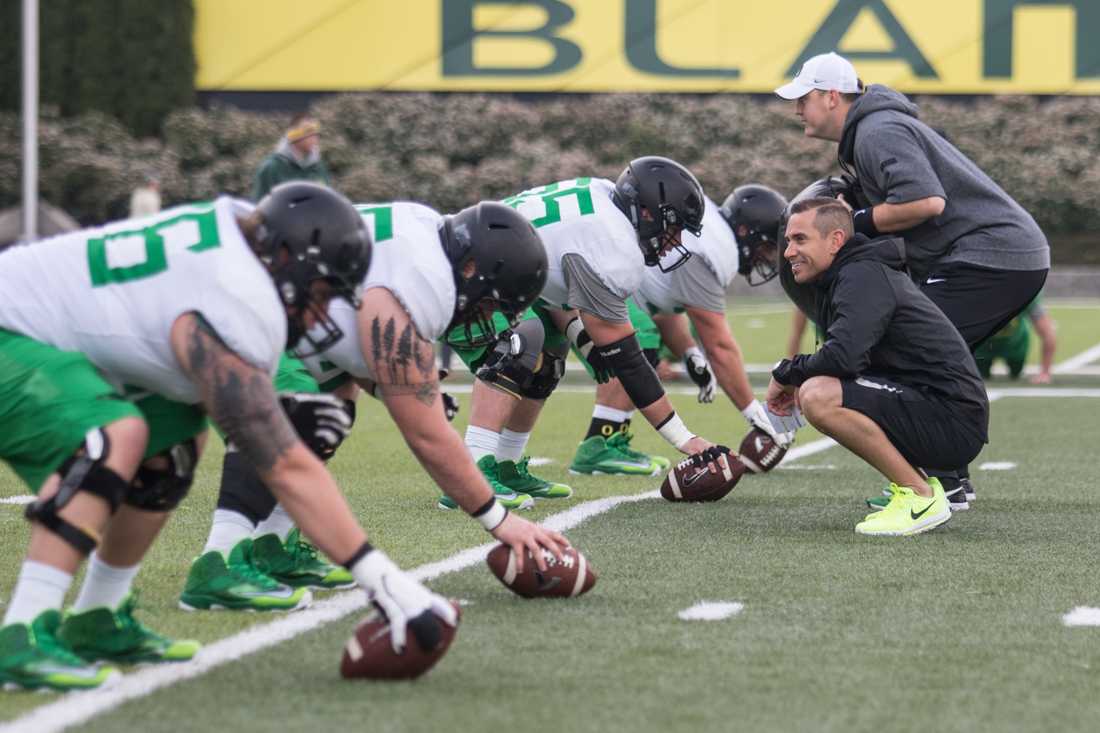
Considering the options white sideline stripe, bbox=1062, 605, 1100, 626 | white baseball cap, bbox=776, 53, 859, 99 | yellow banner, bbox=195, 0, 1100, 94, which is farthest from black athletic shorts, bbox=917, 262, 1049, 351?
yellow banner, bbox=195, 0, 1100, 94

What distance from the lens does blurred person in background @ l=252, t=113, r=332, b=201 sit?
47.1 ft

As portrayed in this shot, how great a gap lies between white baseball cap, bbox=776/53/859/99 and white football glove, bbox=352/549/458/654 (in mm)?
3734

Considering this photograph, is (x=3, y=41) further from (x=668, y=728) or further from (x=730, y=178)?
(x=668, y=728)

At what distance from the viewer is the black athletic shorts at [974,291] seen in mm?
7316

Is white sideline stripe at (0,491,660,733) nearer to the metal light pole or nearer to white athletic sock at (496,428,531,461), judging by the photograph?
white athletic sock at (496,428,531,461)

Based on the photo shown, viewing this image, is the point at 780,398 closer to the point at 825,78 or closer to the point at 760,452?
the point at 760,452

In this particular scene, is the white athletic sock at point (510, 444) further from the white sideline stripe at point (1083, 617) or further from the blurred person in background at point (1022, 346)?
the blurred person in background at point (1022, 346)

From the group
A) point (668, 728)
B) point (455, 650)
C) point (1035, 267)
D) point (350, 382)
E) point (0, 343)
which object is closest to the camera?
point (668, 728)

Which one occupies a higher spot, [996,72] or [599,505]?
[996,72]

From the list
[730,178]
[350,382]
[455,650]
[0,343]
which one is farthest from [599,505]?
[730,178]

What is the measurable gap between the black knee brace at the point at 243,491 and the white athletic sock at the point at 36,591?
124 centimetres

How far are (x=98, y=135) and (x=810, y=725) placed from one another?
86.2 ft

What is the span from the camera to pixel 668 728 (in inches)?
152

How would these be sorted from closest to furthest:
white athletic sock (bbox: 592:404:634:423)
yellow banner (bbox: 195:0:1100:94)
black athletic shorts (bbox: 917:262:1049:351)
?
black athletic shorts (bbox: 917:262:1049:351), white athletic sock (bbox: 592:404:634:423), yellow banner (bbox: 195:0:1100:94)
